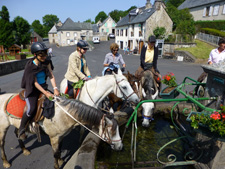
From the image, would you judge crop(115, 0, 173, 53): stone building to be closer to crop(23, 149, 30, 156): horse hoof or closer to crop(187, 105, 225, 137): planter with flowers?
crop(23, 149, 30, 156): horse hoof

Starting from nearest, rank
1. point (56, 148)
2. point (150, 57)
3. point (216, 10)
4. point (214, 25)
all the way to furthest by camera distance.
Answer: point (56, 148) → point (150, 57) → point (214, 25) → point (216, 10)

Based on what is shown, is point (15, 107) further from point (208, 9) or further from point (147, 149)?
point (208, 9)

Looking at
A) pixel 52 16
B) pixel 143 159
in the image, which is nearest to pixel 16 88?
pixel 143 159

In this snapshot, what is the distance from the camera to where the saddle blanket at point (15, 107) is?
3.75 m

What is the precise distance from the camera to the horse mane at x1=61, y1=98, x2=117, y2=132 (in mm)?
3228

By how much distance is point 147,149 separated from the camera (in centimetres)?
429

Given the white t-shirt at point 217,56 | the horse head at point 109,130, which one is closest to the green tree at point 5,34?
the horse head at point 109,130

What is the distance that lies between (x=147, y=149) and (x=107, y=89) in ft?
6.85

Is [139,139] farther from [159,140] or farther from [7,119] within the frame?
[7,119]

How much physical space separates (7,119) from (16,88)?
790 centimetres

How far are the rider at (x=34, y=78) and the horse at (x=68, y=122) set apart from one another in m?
0.33

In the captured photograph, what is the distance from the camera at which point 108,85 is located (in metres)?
4.17

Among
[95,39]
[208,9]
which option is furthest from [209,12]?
[95,39]

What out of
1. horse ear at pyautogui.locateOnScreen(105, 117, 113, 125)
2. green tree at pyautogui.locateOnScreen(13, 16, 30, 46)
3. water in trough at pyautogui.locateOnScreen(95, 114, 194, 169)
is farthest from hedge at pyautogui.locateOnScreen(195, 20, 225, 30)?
green tree at pyautogui.locateOnScreen(13, 16, 30, 46)
